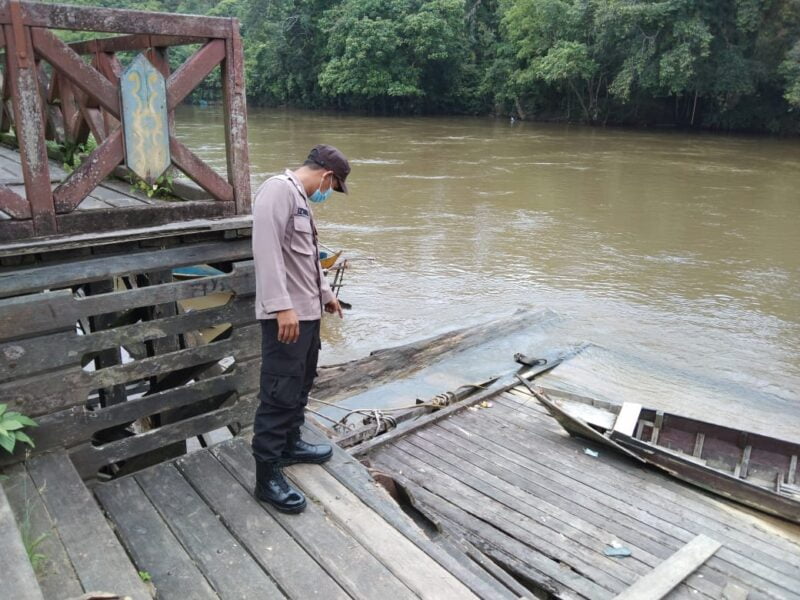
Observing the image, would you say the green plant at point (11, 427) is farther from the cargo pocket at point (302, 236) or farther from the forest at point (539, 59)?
the forest at point (539, 59)

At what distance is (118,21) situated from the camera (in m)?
2.61

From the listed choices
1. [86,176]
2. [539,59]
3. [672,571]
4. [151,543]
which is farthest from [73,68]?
[539,59]

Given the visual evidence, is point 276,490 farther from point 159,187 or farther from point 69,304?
point 159,187

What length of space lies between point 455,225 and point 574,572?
12078mm

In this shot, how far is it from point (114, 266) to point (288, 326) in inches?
31.0

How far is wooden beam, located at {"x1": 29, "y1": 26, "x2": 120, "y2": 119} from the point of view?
2504 mm

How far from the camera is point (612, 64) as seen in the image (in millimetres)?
31016

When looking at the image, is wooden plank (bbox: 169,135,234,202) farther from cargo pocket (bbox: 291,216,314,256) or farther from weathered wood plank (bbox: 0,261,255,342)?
cargo pocket (bbox: 291,216,314,256)

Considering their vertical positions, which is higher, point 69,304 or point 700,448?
point 69,304

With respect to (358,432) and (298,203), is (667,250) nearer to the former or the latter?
(358,432)

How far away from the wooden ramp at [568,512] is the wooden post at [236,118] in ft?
5.62

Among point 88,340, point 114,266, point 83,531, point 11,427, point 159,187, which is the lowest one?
point 83,531

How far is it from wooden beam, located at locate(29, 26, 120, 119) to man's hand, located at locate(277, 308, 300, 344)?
104 centimetres

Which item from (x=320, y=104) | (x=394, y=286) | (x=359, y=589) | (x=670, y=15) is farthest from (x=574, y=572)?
(x=320, y=104)
